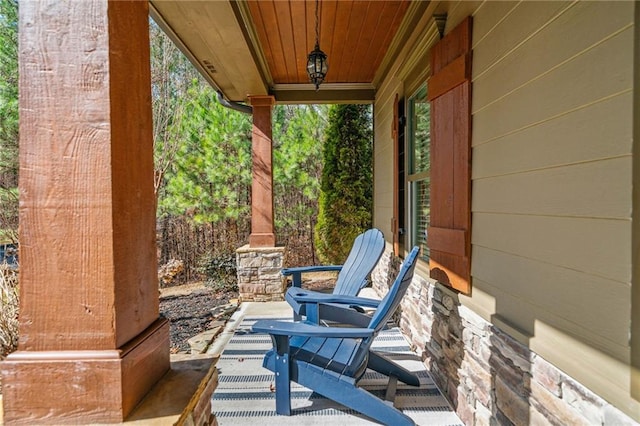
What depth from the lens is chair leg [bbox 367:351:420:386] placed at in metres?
2.40

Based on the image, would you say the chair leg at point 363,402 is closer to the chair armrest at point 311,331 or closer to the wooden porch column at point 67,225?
the chair armrest at point 311,331

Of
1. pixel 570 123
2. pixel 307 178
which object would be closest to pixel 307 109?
pixel 307 178

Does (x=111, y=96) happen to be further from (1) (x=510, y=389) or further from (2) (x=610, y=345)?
(1) (x=510, y=389)

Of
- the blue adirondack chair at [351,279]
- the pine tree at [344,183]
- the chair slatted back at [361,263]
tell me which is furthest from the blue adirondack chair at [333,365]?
the pine tree at [344,183]

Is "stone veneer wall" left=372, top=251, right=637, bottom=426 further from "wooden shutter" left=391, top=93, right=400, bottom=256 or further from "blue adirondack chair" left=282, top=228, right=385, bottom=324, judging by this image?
"wooden shutter" left=391, top=93, right=400, bottom=256

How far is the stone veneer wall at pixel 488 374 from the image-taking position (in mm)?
1190

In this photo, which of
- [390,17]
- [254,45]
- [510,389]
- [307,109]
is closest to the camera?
[510,389]

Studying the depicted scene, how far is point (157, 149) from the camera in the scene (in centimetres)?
567

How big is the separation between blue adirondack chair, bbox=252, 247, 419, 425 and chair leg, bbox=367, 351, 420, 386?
238mm

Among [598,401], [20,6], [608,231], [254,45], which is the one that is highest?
[254,45]

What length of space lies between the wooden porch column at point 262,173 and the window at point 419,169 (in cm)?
217

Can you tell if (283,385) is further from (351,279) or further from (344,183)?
(344,183)

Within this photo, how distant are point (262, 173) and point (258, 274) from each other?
138 cm

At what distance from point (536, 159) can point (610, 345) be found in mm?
711
